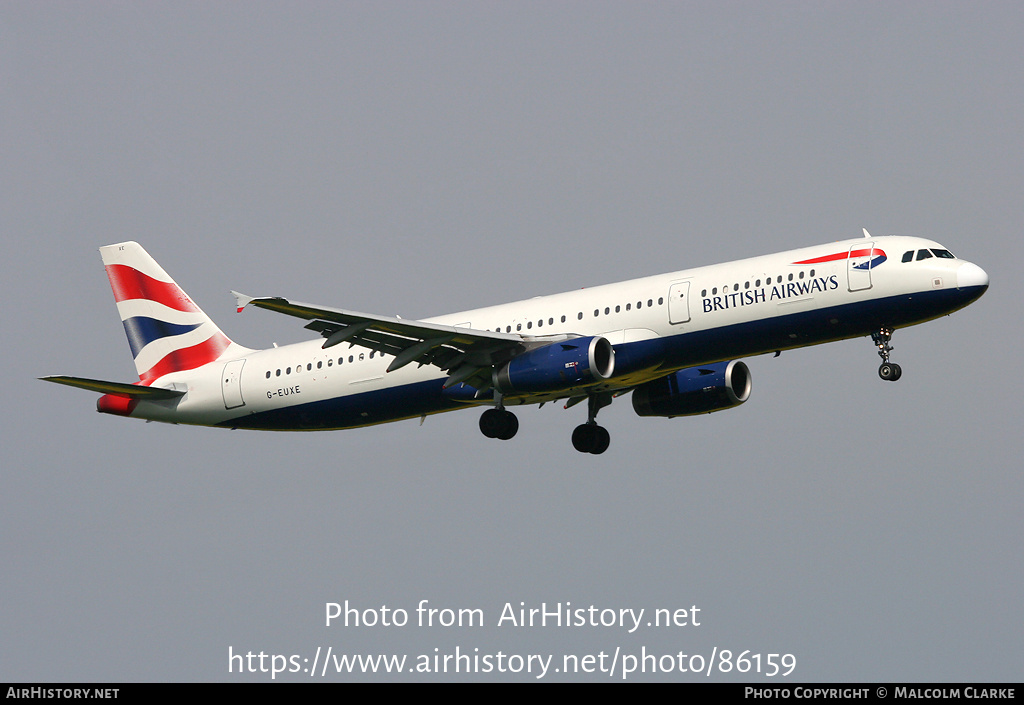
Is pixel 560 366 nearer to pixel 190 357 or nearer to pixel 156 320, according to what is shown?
pixel 190 357

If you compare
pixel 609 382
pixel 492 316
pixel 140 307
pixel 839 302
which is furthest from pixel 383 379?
pixel 839 302

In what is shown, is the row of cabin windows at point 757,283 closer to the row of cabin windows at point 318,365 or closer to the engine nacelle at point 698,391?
the engine nacelle at point 698,391

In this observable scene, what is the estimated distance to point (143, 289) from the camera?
51.5 metres

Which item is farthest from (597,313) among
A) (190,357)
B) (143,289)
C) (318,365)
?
(143,289)

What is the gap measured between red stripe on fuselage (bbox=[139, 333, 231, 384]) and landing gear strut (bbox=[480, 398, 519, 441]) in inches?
432

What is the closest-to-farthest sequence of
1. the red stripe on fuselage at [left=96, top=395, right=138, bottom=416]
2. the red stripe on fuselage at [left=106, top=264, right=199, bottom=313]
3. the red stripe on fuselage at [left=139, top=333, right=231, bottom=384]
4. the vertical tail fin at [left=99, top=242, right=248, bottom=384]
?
the red stripe on fuselage at [left=96, top=395, right=138, bottom=416], the red stripe on fuselage at [left=139, top=333, right=231, bottom=384], the vertical tail fin at [left=99, top=242, right=248, bottom=384], the red stripe on fuselage at [left=106, top=264, right=199, bottom=313]

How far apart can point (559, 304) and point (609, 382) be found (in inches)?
125

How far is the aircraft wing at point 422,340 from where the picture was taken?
3931cm

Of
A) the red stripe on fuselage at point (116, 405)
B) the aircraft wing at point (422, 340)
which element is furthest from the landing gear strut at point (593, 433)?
the red stripe on fuselage at point (116, 405)

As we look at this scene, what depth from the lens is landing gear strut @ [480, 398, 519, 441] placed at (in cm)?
4438

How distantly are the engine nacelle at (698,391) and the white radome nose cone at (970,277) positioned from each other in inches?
335

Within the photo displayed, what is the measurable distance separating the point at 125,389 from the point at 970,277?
2703cm

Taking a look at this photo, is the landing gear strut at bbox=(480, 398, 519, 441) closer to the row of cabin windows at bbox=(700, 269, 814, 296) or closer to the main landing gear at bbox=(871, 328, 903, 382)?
the row of cabin windows at bbox=(700, 269, 814, 296)

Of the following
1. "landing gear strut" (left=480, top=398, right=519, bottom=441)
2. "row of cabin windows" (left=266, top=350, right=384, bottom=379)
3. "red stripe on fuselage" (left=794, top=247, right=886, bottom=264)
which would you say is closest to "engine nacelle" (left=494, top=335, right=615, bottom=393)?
"landing gear strut" (left=480, top=398, right=519, bottom=441)
